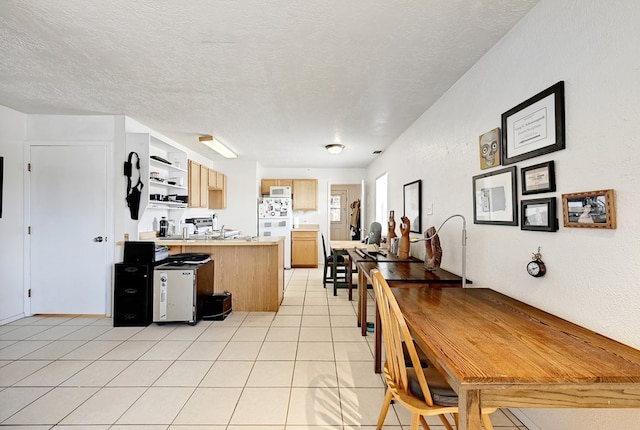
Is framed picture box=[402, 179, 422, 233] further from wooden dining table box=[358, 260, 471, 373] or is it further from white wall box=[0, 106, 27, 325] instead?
white wall box=[0, 106, 27, 325]

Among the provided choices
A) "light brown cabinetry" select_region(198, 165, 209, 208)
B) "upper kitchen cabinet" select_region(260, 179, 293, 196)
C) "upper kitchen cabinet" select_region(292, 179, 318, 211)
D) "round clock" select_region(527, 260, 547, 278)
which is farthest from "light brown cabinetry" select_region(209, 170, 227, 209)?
"round clock" select_region(527, 260, 547, 278)

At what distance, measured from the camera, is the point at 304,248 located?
663cm

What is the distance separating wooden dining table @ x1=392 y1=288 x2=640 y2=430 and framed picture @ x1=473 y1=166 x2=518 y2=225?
0.66 metres

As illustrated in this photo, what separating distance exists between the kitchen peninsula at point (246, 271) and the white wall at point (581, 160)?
244cm

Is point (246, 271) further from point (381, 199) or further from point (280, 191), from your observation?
point (381, 199)

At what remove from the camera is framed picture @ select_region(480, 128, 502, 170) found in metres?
1.99

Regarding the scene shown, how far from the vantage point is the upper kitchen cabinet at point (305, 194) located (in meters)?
6.91

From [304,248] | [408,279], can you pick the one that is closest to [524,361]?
[408,279]

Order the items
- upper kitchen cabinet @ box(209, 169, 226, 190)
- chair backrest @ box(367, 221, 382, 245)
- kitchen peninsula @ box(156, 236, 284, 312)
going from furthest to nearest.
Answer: upper kitchen cabinet @ box(209, 169, 226, 190) < chair backrest @ box(367, 221, 382, 245) < kitchen peninsula @ box(156, 236, 284, 312)

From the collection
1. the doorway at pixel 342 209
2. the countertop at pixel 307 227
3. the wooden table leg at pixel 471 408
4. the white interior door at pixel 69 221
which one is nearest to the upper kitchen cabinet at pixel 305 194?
the countertop at pixel 307 227

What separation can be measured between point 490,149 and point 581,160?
74 cm

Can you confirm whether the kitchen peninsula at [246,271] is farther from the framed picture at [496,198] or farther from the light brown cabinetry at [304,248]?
the light brown cabinetry at [304,248]

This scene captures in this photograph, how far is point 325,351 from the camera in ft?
8.68

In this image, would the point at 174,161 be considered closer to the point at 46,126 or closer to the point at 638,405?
the point at 46,126
